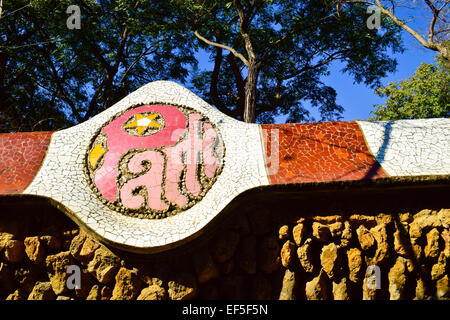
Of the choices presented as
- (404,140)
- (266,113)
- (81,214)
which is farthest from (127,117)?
(266,113)

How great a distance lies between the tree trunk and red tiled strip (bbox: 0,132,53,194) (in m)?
3.21

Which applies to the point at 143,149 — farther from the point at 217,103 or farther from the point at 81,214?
the point at 217,103

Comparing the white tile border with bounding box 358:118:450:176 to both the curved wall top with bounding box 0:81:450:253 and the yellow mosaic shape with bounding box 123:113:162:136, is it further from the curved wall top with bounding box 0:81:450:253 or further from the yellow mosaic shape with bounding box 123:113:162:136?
the yellow mosaic shape with bounding box 123:113:162:136

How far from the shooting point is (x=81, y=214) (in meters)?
3.55

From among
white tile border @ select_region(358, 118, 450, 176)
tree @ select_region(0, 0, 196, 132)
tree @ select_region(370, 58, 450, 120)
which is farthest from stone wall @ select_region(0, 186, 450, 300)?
tree @ select_region(370, 58, 450, 120)

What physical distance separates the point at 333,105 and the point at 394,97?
9.74 feet

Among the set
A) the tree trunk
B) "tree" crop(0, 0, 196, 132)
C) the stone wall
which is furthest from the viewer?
"tree" crop(0, 0, 196, 132)

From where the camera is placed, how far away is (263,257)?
12.2 ft

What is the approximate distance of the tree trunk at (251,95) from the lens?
6133 mm

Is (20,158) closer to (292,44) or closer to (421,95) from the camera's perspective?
(292,44)

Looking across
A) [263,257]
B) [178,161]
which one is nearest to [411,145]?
[263,257]

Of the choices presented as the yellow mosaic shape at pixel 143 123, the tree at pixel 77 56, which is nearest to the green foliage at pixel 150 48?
the tree at pixel 77 56

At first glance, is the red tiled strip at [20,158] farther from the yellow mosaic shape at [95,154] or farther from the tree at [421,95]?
the tree at [421,95]

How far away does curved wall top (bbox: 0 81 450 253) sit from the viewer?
12.0 ft
